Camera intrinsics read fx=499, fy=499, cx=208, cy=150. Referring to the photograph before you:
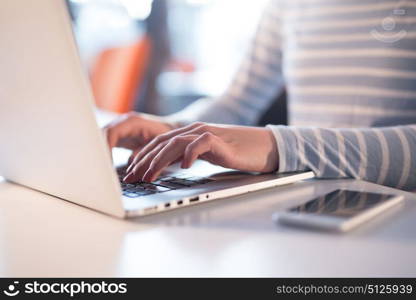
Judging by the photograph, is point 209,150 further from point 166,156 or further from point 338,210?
point 338,210

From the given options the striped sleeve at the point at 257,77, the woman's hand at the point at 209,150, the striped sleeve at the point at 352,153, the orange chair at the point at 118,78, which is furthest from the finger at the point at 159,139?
the orange chair at the point at 118,78

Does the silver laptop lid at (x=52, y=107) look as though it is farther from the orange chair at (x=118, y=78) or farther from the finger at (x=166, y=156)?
the orange chair at (x=118, y=78)

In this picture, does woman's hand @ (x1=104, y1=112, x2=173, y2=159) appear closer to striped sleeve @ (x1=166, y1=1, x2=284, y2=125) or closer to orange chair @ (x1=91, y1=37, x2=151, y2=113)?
striped sleeve @ (x1=166, y1=1, x2=284, y2=125)

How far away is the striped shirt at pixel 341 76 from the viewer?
0.79 metres

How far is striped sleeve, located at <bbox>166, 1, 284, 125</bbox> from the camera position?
134 centimetres

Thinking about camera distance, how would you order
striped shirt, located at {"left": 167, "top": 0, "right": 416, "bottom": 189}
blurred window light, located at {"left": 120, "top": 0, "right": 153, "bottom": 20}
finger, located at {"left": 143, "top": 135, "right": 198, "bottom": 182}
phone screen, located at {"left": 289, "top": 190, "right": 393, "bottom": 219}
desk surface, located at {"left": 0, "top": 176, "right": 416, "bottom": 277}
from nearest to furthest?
desk surface, located at {"left": 0, "top": 176, "right": 416, "bottom": 277} → phone screen, located at {"left": 289, "top": 190, "right": 393, "bottom": 219} → finger, located at {"left": 143, "top": 135, "right": 198, "bottom": 182} → striped shirt, located at {"left": 167, "top": 0, "right": 416, "bottom": 189} → blurred window light, located at {"left": 120, "top": 0, "right": 153, "bottom": 20}

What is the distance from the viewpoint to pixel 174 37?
3.99 meters

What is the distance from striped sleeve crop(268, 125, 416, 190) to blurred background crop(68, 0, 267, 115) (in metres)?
2.74

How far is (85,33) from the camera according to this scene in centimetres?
405

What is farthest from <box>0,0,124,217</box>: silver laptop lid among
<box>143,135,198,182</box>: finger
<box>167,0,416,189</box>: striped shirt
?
<box>167,0,416,189</box>: striped shirt

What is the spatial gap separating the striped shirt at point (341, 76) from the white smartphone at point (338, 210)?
0.20 meters

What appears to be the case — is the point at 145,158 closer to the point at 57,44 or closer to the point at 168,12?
the point at 57,44

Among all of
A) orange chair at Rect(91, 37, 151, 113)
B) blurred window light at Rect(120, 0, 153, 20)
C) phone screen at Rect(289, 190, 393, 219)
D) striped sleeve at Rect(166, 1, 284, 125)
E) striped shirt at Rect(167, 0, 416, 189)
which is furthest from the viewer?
blurred window light at Rect(120, 0, 153, 20)

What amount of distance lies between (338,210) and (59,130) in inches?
11.5
